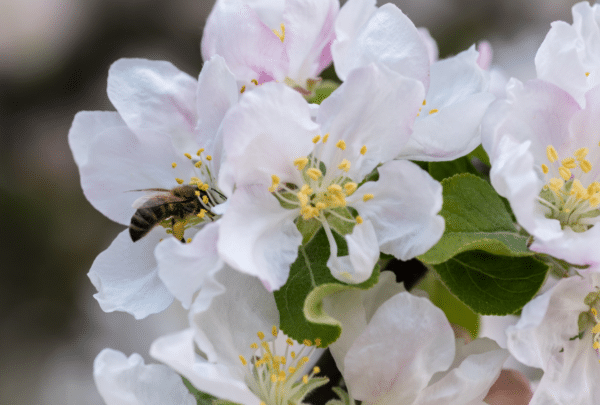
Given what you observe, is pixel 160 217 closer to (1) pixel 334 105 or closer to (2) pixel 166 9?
(1) pixel 334 105

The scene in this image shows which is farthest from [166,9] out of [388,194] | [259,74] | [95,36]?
[388,194]

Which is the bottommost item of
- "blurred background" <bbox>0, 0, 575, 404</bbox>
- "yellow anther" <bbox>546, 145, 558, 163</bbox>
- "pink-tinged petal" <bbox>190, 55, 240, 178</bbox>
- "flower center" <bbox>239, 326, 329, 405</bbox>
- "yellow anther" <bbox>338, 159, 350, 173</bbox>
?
"blurred background" <bbox>0, 0, 575, 404</bbox>

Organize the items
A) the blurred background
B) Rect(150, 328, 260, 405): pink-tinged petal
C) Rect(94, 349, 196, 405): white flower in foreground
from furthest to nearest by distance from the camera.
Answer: the blurred background, Rect(94, 349, 196, 405): white flower in foreground, Rect(150, 328, 260, 405): pink-tinged petal

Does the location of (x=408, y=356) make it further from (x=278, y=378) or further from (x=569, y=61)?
(x=569, y=61)

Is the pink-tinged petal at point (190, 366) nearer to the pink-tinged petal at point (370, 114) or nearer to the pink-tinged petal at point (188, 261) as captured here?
the pink-tinged petal at point (188, 261)

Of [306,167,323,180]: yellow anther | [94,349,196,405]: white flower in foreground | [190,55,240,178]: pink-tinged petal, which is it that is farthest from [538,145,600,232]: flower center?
[94,349,196,405]: white flower in foreground

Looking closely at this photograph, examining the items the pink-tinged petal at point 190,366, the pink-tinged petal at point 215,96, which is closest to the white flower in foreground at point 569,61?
the pink-tinged petal at point 215,96

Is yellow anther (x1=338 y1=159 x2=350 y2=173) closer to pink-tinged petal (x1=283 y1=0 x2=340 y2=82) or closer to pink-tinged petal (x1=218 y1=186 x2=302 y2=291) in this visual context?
pink-tinged petal (x1=218 y1=186 x2=302 y2=291)
